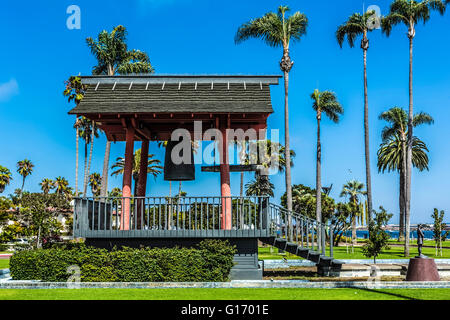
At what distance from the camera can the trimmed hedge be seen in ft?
44.8

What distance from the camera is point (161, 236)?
15305 millimetres

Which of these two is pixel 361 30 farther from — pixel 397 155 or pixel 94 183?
pixel 94 183

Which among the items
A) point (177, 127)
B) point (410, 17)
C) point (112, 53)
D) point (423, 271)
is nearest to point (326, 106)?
point (410, 17)

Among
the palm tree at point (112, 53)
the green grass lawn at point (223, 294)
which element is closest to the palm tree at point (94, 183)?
the palm tree at point (112, 53)

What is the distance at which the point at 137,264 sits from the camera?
1372cm

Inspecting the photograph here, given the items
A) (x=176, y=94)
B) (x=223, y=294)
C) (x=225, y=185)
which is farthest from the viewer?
(x=176, y=94)

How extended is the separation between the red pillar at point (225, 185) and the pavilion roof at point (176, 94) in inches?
49.6

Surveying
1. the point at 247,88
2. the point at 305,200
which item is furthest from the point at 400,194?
the point at 247,88

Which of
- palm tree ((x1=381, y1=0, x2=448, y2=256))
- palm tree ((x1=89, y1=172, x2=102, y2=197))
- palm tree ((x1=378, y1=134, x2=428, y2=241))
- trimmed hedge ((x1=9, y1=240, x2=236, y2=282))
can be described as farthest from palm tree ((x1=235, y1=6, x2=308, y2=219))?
palm tree ((x1=89, y1=172, x2=102, y2=197))

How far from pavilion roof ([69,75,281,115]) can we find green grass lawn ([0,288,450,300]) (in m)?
6.16

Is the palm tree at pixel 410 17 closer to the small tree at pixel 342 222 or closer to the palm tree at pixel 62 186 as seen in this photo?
the small tree at pixel 342 222

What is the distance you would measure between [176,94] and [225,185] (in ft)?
12.5
